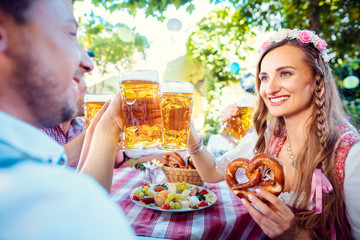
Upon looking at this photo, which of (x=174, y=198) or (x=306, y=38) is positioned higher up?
(x=306, y=38)

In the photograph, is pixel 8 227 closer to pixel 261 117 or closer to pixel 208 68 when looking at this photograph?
pixel 261 117

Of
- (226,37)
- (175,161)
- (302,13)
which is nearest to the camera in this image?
(175,161)

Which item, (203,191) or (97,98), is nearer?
(97,98)

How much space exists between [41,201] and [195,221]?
111 centimetres

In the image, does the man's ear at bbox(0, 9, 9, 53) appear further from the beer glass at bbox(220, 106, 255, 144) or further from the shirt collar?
the beer glass at bbox(220, 106, 255, 144)

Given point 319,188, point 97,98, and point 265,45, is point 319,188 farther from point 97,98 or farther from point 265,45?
point 97,98

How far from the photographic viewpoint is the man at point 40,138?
0.40 m

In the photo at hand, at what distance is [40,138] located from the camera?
579mm

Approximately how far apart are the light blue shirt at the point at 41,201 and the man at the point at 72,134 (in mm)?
1463

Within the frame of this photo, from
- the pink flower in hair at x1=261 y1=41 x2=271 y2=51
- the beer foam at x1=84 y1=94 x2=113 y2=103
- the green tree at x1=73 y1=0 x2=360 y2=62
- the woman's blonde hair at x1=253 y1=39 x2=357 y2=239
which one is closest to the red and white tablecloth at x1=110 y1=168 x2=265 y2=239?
the woman's blonde hair at x1=253 y1=39 x2=357 y2=239

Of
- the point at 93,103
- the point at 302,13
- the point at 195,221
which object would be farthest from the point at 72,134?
the point at 302,13

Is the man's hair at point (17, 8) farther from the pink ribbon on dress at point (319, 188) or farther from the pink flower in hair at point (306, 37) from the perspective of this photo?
the pink flower in hair at point (306, 37)

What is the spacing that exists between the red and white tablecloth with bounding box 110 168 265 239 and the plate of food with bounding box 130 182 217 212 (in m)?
0.04

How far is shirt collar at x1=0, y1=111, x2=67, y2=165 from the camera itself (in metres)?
0.50
